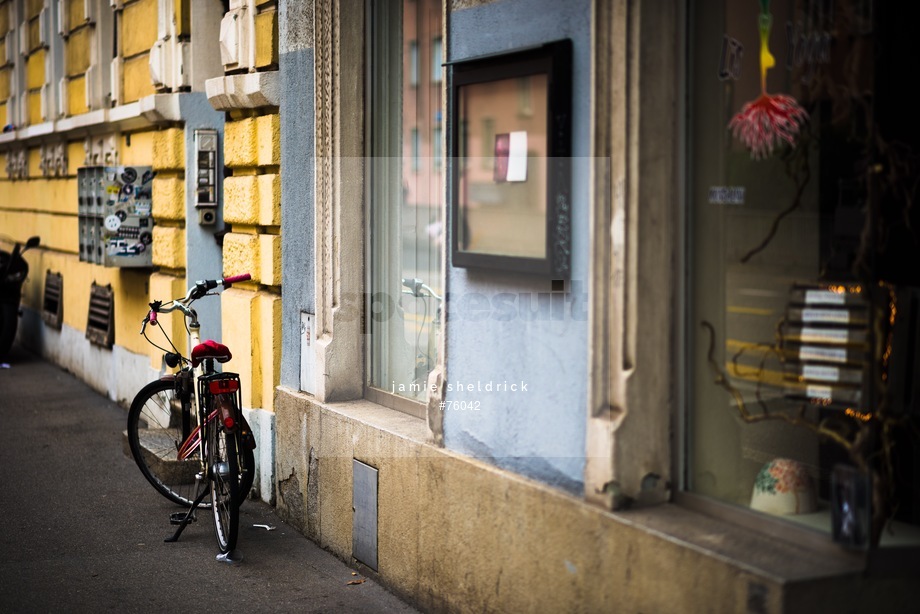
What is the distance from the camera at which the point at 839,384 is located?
3.89 metres

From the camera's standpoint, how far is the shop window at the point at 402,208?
621 cm

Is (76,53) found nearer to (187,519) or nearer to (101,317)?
(101,317)

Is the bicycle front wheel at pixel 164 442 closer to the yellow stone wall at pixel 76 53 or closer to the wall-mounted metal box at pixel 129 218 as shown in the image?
the wall-mounted metal box at pixel 129 218

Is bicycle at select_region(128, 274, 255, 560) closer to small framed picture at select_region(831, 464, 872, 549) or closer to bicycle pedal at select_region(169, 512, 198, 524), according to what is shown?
bicycle pedal at select_region(169, 512, 198, 524)

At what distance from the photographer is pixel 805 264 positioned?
4.04m

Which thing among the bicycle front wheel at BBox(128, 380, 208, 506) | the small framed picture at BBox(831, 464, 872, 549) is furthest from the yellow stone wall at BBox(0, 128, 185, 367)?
the small framed picture at BBox(831, 464, 872, 549)

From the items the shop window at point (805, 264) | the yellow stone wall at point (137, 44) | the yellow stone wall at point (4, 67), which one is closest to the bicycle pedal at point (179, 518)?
the shop window at point (805, 264)

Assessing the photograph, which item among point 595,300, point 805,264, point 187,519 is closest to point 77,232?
point 187,519

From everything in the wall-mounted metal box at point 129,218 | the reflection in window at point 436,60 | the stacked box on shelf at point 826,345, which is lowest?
the stacked box on shelf at point 826,345

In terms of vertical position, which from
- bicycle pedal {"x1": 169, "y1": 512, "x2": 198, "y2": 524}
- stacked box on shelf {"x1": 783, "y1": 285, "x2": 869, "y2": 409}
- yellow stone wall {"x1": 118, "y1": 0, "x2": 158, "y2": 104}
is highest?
yellow stone wall {"x1": 118, "y1": 0, "x2": 158, "y2": 104}

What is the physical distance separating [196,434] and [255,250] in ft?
4.60

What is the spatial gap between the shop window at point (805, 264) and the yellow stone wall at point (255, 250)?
12.3ft

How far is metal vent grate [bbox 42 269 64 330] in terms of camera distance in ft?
46.6

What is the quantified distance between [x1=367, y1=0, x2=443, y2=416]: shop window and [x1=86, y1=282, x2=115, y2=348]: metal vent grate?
567cm
